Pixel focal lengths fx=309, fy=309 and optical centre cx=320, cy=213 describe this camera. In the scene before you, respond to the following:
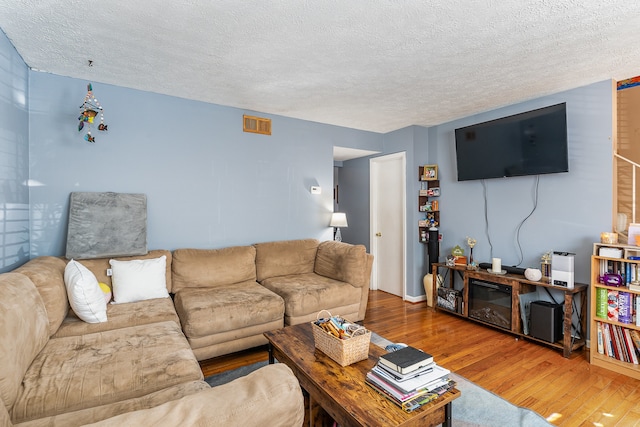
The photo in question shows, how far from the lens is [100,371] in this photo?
5.16 feet

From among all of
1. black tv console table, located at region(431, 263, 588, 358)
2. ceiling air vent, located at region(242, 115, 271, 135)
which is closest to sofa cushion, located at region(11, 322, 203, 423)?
ceiling air vent, located at region(242, 115, 271, 135)

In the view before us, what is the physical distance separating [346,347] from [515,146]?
115 inches

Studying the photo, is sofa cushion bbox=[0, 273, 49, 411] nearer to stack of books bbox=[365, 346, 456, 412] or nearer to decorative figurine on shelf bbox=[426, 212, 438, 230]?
stack of books bbox=[365, 346, 456, 412]

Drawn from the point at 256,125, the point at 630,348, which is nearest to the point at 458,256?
the point at 630,348

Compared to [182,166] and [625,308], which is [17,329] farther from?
[625,308]

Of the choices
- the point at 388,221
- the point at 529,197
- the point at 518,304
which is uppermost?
the point at 529,197

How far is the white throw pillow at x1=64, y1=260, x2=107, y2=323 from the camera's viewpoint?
7.00 ft

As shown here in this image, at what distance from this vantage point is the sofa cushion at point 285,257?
3566 mm

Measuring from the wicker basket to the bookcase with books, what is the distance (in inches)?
89.4

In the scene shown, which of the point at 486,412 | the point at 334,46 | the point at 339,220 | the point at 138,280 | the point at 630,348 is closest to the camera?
the point at 486,412

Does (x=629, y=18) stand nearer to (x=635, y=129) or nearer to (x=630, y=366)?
(x=635, y=129)

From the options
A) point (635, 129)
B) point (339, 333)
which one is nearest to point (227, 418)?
point (339, 333)

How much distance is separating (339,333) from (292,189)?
2.57 meters

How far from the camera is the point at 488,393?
7.15 ft
